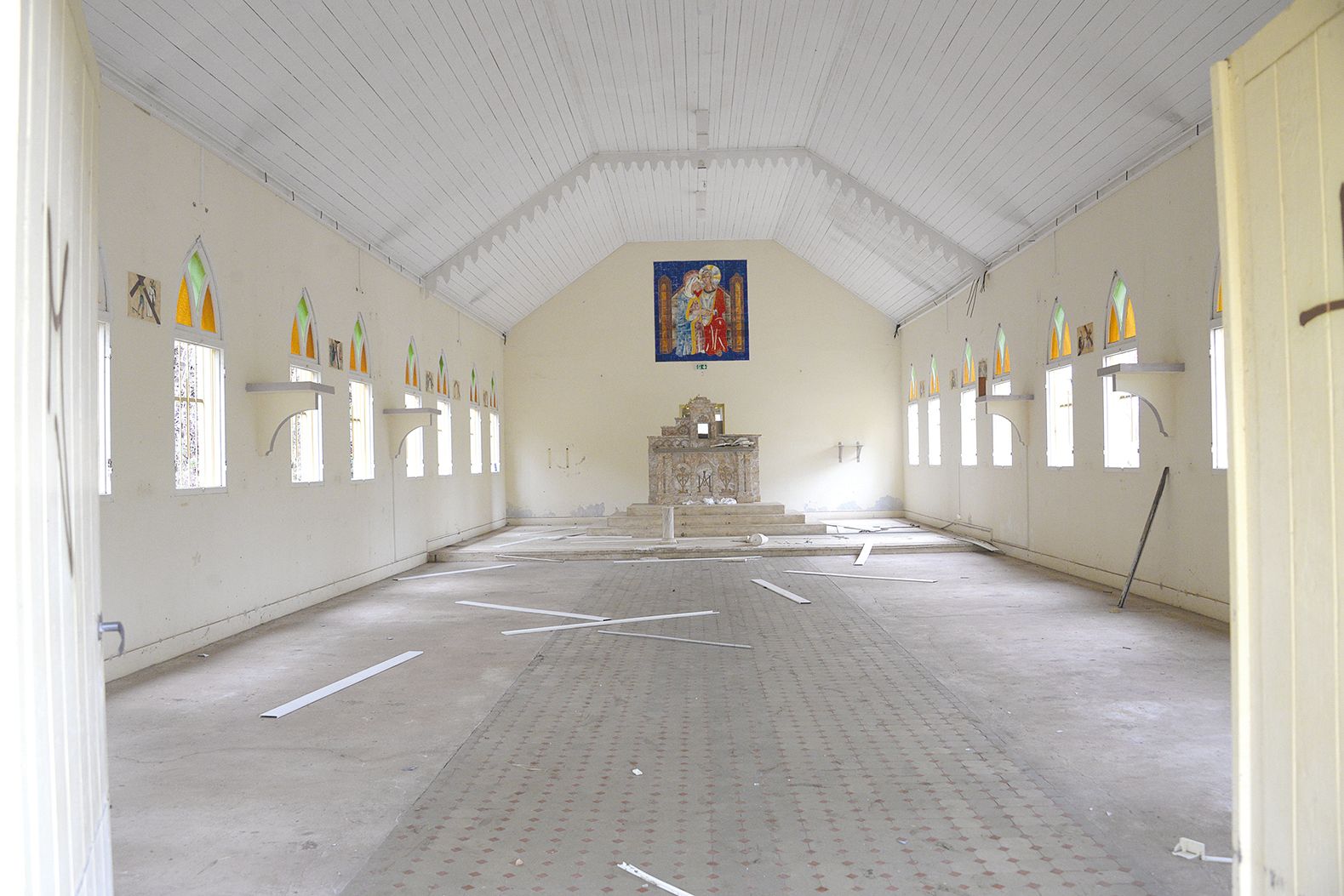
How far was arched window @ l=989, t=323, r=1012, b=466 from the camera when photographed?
1260 cm

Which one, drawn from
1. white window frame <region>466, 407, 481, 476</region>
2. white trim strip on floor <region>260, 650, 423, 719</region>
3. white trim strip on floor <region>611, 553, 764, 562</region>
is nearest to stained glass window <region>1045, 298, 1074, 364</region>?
white trim strip on floor <region>611, 553, 764, 562</region>

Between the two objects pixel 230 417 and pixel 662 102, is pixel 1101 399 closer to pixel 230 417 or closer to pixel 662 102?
pixel 662 102

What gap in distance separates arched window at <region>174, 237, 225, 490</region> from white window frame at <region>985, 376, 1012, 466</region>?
9261 millimetres

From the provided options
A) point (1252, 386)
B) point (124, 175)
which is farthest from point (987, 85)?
point (1252, 386)

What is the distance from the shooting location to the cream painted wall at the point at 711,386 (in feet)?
62.2

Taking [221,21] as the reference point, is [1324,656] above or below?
below

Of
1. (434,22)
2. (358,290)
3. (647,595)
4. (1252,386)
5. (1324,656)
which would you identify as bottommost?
(647,595)

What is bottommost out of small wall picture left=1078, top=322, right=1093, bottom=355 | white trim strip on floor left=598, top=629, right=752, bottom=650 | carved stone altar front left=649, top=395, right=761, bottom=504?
white trim strip on floor left=598, top=629, right=752, bottom=650

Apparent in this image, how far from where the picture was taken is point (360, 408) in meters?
11.0

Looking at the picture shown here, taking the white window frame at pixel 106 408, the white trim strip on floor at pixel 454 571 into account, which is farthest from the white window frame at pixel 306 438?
the white window frame at pixel 106 408

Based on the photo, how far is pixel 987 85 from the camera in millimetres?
8922

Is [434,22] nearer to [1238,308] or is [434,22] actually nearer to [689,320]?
[1238,308]

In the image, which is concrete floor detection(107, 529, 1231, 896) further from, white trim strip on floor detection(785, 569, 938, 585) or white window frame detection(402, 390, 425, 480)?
white window frame detection(402, 390, 425, 480)

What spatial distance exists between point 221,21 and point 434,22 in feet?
6.42
